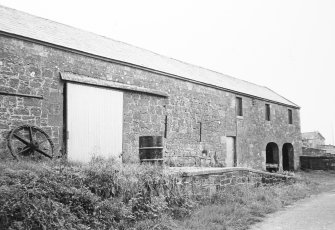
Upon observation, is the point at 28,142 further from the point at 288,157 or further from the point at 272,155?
the point at 288,157

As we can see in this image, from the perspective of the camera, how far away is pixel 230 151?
19.1 meters

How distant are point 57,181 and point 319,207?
24.3 feet

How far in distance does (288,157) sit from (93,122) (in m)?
18.2

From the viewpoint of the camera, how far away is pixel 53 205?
18.1 feet

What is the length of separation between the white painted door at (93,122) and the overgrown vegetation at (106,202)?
3.81 metres

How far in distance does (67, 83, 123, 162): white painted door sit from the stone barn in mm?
33

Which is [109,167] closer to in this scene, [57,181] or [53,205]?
[57,181]

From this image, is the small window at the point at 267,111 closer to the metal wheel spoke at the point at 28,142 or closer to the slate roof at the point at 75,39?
the slate roof at the point at 75,39

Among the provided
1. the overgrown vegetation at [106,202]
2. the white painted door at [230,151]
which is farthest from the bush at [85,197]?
the white painted door at [230,151]

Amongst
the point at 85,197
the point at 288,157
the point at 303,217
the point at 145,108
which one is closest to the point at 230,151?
the point at 145,108

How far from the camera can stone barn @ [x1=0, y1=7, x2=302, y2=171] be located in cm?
1037

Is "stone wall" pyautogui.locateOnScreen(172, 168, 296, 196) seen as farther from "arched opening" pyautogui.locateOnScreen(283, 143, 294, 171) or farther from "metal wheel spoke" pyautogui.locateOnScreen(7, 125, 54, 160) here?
"arched opening" pyautogui.locateOnScreen(283, 143, 294, 171)

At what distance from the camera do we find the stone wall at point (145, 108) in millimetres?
10219

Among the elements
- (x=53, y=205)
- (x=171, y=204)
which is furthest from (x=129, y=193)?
(x=53, y=205)
